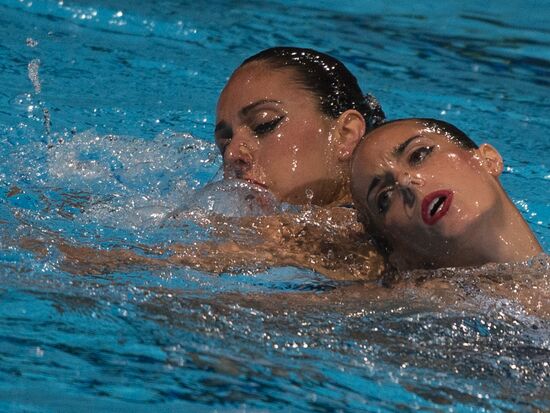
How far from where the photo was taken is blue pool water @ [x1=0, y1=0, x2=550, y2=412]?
2.39 meters

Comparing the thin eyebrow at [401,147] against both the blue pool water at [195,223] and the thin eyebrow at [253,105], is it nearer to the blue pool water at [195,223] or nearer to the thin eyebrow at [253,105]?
the blue pool water at [195,223]

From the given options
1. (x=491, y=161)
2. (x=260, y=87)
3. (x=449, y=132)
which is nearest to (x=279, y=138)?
(x=260, y=87)

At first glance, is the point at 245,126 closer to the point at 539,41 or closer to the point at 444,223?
the point at 444,223

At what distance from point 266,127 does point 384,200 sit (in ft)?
1.82

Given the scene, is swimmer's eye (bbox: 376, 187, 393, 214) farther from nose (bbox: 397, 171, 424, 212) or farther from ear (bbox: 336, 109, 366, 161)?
ear (bbox: 336, 109, 366, 161)

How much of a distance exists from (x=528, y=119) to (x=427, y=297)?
94.2 inches

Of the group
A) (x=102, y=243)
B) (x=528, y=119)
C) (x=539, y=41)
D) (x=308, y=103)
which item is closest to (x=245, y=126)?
(x=308, y=103)

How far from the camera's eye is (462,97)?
5191mm

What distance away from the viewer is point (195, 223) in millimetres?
3342

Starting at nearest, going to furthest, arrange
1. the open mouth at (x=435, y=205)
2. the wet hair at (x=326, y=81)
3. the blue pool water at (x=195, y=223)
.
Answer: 1. the blue pool water at (x=195, y=223)
2. the open mouth at (x=435, y=205)
3. the wet hair at (x=326, y=81)

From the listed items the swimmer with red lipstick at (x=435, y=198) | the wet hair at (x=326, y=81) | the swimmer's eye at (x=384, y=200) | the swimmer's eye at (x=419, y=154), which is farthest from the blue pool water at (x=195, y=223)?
the wet hair at (x=326, y=81)

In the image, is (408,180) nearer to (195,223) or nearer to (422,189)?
(422,189)

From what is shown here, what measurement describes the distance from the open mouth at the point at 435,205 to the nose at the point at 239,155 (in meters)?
0.70

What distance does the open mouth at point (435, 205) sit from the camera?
2.79 meters
